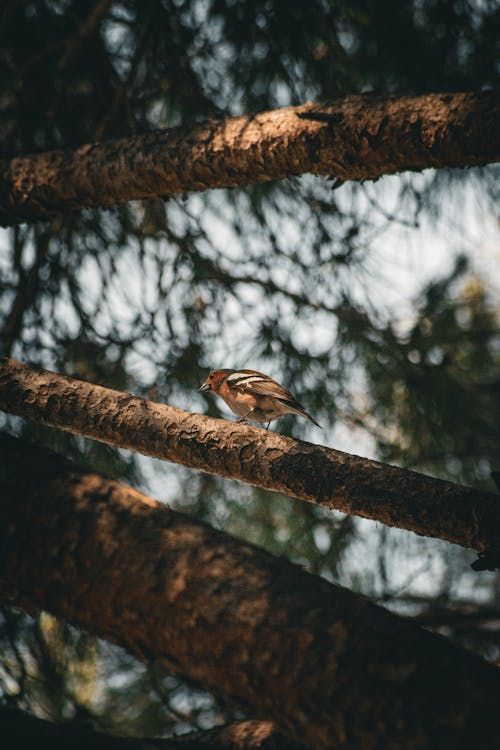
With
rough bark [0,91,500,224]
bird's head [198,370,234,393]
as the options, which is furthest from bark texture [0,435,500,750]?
bird's head [198,370,234,393]

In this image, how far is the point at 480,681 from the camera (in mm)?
1158

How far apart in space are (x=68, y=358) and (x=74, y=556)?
79.5 inches

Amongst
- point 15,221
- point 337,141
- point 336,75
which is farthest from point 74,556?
point 336,75

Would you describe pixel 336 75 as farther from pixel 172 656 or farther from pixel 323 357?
pixel 172 656

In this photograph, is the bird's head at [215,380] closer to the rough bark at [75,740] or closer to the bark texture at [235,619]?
the bark texture at [235,619]

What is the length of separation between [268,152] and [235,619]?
1.60 m

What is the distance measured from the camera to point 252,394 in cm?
308

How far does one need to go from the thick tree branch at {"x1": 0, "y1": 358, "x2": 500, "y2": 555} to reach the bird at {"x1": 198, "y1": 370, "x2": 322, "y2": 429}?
1022mm

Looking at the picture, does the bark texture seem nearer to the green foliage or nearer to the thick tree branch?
the thick tree branch

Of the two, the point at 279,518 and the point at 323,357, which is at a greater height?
the point at 323,357

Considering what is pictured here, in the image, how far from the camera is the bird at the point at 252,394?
2.96 metres

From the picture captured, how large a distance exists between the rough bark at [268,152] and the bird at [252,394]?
38.0 inches

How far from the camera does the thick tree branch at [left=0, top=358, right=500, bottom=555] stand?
5.08 feet

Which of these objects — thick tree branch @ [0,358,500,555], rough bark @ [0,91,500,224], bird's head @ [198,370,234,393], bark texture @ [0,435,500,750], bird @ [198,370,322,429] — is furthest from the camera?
bird's head @ [198,370,234,393]
